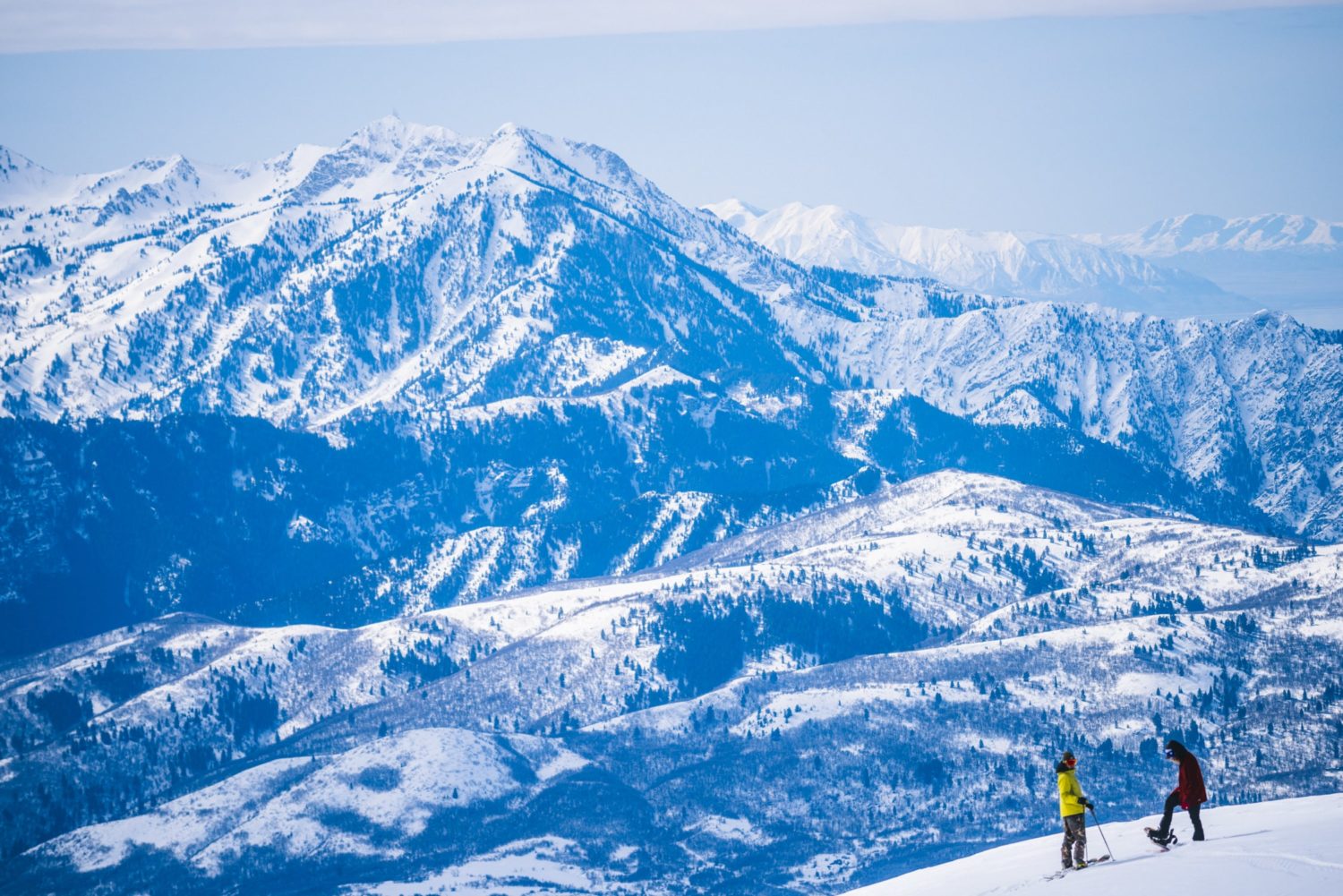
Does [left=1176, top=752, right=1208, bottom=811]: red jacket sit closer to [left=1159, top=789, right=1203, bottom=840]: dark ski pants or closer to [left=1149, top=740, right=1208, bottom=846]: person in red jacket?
[left=1149, top=740, right=1208, bottom=846]: person in red jacket

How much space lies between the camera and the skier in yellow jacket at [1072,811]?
10588cm

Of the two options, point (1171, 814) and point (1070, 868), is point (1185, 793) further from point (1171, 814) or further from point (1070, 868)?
point (1070, 868)

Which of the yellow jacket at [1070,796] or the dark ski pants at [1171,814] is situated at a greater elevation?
the yellow jacket at [1070,796]

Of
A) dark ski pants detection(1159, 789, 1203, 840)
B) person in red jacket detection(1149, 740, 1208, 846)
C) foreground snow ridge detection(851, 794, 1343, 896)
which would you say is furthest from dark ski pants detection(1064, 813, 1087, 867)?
dark ski pants detection(1159, 789, 1203, 840)

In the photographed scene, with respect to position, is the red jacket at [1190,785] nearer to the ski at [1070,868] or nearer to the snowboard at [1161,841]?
the snowboard at [1161,841]

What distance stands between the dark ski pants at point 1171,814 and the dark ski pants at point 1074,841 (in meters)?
4.34

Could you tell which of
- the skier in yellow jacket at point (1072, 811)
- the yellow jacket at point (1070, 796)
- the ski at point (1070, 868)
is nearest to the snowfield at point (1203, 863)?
the ski at point (1070, 868)

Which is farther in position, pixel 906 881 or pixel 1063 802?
pixel 906 881

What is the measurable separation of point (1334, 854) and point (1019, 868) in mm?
20827

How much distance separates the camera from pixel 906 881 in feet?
420

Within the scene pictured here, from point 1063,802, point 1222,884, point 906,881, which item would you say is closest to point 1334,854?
point 1222,884

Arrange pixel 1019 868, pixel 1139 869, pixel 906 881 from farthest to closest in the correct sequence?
pixel 906 881 → pixel 1019 868 → pixel 1139 869

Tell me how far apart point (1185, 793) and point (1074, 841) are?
6812mm

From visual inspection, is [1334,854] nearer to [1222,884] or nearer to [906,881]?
[1222,884]
